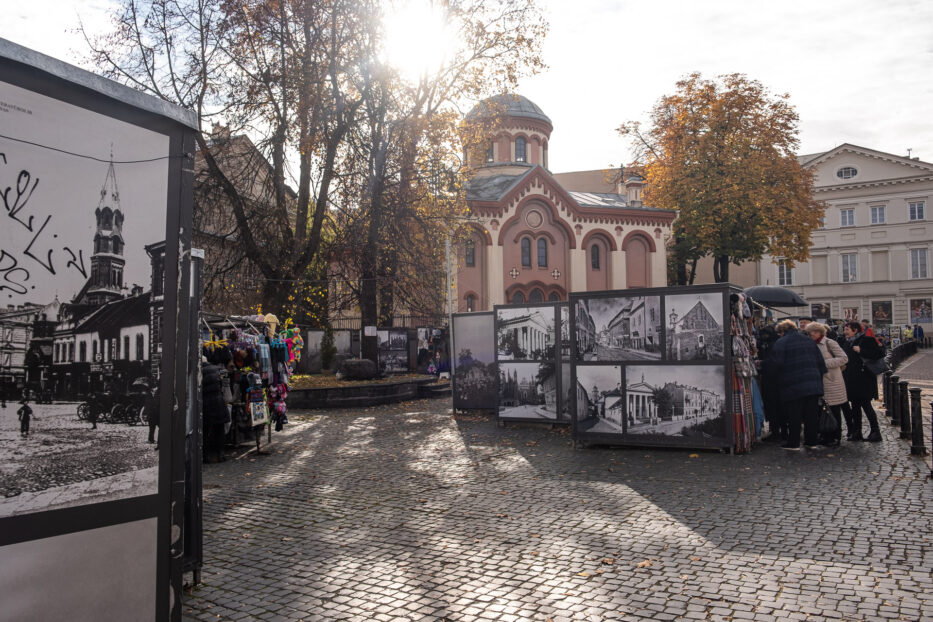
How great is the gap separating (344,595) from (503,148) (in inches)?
1799

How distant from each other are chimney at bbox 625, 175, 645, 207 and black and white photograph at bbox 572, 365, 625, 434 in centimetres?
3966

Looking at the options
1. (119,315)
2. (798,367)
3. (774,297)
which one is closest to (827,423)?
(798,367)

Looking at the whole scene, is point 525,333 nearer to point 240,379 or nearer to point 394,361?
point 240,379

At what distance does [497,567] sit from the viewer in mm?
5309

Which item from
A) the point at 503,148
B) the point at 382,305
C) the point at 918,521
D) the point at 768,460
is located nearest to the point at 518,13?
the point at 382,305

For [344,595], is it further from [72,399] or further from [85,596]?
[72,399]

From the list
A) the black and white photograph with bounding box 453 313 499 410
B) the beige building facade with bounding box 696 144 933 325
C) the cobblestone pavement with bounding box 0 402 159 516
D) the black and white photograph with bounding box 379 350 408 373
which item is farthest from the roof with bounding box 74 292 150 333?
the beige building facade with bounding box 696 144 933 325

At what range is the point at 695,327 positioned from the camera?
384 inches

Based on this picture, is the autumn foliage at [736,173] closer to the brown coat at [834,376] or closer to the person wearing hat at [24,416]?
the brown coat at [834,376]

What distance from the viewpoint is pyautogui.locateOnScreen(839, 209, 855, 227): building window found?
5496 centimetres

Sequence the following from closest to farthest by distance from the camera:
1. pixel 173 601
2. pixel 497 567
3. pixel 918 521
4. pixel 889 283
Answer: pixel 173 601 < pixel 497 567 < pixel 918 521 < pixel 889 283

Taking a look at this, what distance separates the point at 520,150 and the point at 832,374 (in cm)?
4076

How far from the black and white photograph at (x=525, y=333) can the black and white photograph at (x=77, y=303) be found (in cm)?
987

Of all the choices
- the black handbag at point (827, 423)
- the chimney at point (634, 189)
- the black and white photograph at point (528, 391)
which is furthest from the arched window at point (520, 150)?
the black handbag at point (827, 423)
